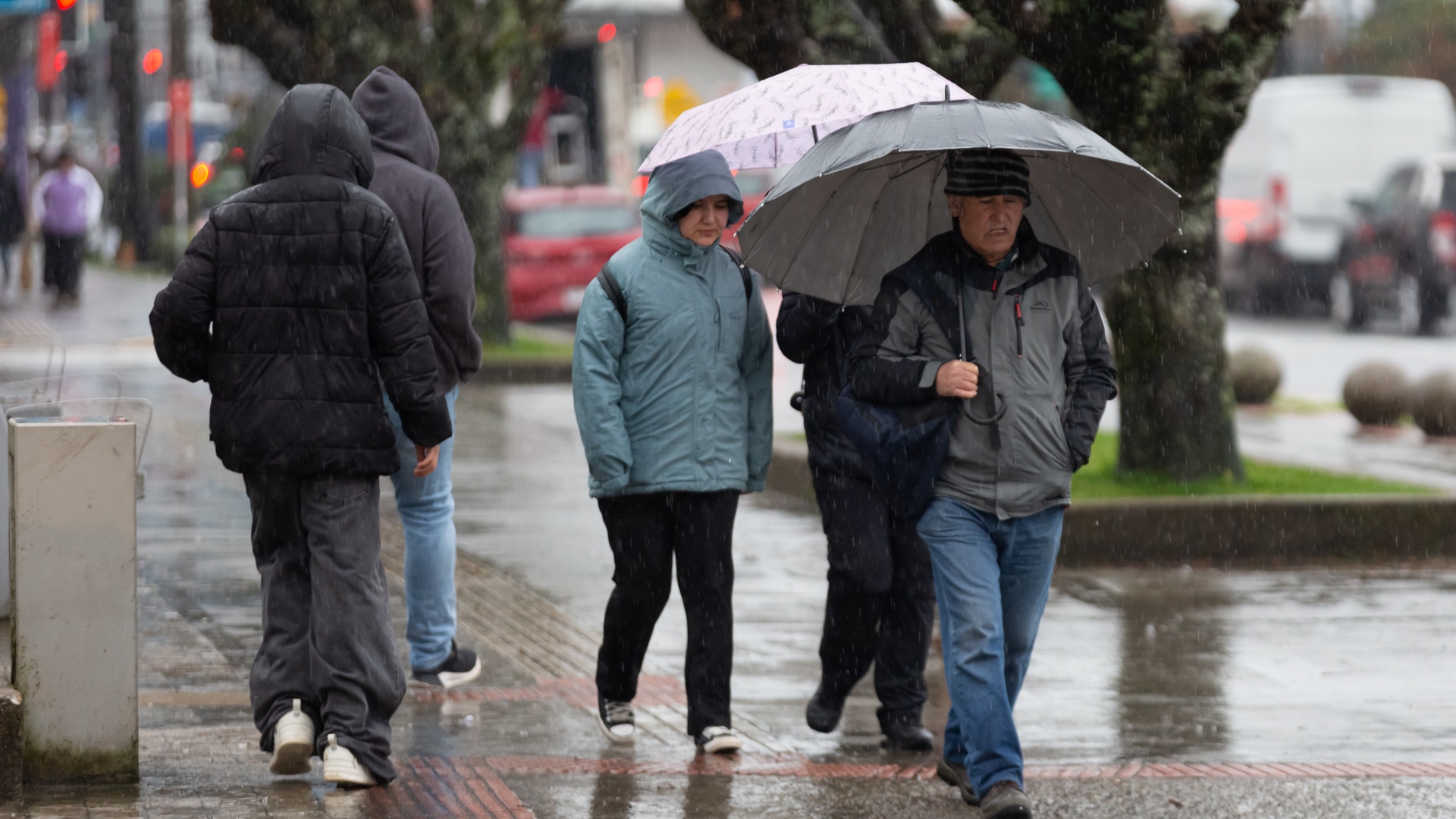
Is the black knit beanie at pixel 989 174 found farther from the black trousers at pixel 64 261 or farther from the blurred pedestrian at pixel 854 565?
the black trousers at pixel 64 261

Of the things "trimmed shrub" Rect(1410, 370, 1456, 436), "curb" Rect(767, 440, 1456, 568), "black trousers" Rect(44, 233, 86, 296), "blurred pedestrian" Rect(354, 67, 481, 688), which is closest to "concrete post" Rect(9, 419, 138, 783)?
"blurred pedestrian" Rect(354, 67, 481, 688)

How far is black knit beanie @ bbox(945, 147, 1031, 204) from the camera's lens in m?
5.23

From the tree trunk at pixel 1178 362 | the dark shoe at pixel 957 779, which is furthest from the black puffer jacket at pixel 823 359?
the tree trunk at pixel 1178 362

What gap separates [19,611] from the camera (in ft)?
17.3

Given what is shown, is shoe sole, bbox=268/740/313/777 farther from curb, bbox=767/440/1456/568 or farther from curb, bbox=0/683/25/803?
curb, bbox=767/440/1456/568

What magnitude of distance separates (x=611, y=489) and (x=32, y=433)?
63.2 inches

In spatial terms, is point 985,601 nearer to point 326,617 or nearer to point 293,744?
point 326,617

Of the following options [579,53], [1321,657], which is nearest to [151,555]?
[1321,657]

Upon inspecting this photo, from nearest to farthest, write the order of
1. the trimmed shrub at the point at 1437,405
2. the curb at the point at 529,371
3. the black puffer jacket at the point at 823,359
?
the black puffer jacket at the point at 823,359 < the trimmed shrub at the point at 1437,405 < the curb at the point at 529,371

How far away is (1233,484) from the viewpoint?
1026 centimetres

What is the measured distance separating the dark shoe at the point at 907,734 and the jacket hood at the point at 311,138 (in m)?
2.26

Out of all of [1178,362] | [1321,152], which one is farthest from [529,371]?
[1321,152]

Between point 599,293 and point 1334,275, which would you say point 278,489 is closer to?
point 599,293

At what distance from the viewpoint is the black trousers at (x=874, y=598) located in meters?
6.01
